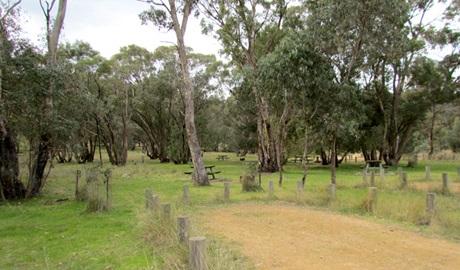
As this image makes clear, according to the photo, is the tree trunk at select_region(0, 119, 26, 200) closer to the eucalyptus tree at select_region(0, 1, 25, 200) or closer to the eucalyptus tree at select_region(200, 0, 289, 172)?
the eucalyptus tree at select_region(0, 1, 25, 200)

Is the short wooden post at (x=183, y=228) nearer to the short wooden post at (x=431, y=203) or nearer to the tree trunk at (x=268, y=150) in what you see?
the short wooden post at (x=431, y=203)

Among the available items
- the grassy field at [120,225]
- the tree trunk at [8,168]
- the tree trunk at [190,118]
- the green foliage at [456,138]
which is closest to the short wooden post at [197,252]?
the grassy field at [120,225]

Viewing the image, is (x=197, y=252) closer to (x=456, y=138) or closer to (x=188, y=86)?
(x=188, y=86)

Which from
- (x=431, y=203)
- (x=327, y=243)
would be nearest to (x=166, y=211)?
(x=327, y=243)

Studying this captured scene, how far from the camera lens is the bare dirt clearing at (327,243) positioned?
505 cm

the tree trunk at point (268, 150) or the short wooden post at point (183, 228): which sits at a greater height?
the tree trunk at point (268, 150)

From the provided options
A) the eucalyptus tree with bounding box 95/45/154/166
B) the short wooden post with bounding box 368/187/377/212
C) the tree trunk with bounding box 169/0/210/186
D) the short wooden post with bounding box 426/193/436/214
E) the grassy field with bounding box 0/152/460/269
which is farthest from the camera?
the eucalyptus tree with bounding box 95/45/154/166

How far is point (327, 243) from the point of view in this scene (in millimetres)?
6043

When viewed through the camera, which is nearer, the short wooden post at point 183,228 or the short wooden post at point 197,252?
the short wooden post at point 197,252

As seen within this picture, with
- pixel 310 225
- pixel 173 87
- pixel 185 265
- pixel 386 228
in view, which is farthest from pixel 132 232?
pixel 173 87

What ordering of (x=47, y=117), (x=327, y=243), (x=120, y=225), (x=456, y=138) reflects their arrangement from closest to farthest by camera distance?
(x=327, y=243) < (x=120, y=225) < (x=47, y=117) < (x=456, y=138)

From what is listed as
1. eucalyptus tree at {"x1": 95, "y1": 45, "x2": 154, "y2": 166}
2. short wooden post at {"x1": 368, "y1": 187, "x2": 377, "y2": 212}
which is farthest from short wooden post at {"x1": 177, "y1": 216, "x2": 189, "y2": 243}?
eucalyptus tree at {"x1": 95, "y1": 45, "x2": 154, "y2": 166}

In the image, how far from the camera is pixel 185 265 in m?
4.47

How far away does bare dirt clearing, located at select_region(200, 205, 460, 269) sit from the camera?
5.05 metres
